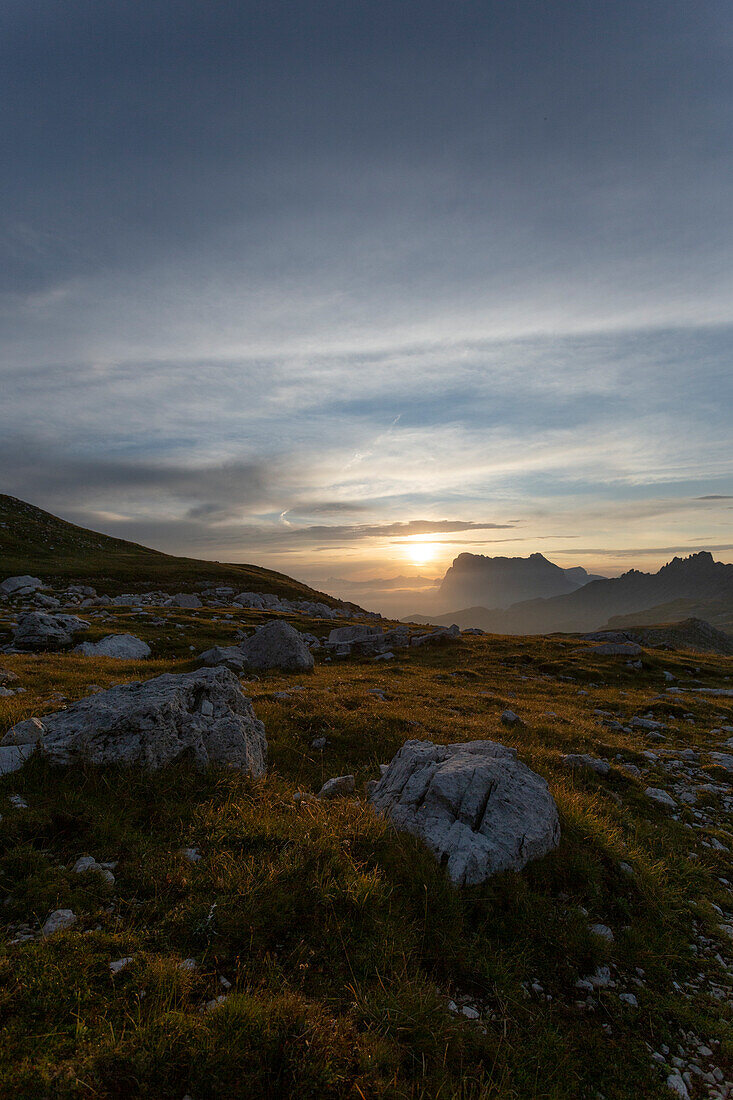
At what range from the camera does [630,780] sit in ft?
39.3

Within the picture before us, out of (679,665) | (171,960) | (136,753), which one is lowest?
(679,665)

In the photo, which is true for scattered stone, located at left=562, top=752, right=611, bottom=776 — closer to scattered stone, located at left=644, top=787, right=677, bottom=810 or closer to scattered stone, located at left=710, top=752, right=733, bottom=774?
scattered stone, located at left=644, top=787, right=677, bottom=810

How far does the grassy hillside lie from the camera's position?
191ft

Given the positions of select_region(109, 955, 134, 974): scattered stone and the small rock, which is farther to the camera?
the small rock

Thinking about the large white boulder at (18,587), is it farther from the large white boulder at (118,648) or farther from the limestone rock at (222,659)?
the limestone rock at (222,659)

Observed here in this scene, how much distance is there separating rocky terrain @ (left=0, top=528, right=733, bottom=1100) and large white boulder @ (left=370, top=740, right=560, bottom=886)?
0.04 meters

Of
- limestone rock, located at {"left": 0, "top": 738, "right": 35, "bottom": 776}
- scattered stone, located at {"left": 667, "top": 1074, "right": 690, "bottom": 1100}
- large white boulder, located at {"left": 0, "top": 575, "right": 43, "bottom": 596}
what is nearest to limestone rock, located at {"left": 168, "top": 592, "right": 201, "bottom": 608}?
large white boulder, located at {"left": 0, "top": 575, "right": 43, "bottom": 596}

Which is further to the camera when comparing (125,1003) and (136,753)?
(136,753)

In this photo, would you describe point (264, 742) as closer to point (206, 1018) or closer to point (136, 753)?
point (136, 753)

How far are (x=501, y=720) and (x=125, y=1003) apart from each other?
14.3 m

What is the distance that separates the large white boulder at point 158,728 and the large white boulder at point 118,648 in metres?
14.3

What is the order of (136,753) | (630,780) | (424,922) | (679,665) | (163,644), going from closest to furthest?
(424,922)
(136,753)
(630,780)
(163,644)
(679,665)

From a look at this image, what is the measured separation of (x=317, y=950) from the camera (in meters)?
5.16

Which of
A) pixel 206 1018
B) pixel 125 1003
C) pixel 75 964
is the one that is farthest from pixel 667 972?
pixel 75 964
